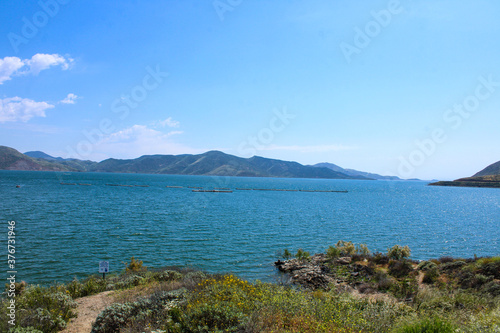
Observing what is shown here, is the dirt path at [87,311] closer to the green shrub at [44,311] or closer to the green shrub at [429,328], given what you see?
the green shrub at [44,311]

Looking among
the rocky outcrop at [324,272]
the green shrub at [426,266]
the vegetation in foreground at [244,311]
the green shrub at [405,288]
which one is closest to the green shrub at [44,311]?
the vegetation in foreground at [244,311]

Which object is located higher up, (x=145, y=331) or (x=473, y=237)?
(x=145, y=331)

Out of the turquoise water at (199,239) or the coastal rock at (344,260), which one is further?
the coastal rock at (344,260)

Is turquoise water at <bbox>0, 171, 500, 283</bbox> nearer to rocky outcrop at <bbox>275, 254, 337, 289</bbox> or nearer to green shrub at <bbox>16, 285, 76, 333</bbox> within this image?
rocky outcrop at <bbox>275, 254, 337, 289</bbox>

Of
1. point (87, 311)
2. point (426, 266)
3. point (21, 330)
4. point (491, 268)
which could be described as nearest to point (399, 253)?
point (426, 266)

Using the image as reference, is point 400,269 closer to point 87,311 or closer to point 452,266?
point 452,266

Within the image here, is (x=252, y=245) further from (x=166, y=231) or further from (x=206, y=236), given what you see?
(x=166, y=231)

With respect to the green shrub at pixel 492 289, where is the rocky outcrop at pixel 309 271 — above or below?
below

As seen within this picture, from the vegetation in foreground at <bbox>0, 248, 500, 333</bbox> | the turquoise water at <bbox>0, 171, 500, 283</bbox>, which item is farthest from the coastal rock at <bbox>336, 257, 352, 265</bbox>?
the vegetation in foreground at <bbox>0, 248, 500, 333</bbox>

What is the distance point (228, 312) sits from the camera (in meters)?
6.49

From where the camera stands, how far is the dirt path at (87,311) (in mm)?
8297

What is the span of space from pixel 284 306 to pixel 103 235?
24.9 metres

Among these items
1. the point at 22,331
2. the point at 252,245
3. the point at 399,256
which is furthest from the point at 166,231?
the point at 22,331

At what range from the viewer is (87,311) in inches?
382
